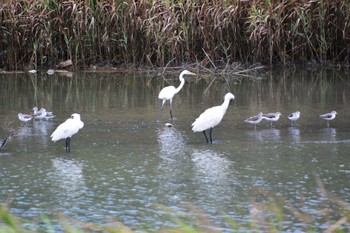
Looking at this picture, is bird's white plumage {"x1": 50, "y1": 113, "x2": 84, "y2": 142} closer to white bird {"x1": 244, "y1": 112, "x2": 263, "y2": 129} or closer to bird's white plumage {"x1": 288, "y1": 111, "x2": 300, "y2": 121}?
white bird {"x1": 244, "y1": 112, "x2": 263, "y2": 129}

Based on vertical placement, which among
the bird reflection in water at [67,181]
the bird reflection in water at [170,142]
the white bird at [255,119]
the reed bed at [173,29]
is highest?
the reed bed at [173,29]

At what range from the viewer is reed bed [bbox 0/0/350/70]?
19578 mm

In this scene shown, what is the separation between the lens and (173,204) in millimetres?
7855

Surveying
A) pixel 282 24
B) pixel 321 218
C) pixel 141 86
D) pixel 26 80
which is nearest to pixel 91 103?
pixel 141 86

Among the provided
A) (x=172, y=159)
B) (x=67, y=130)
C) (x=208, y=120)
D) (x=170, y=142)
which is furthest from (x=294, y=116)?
(x=67, y=130)

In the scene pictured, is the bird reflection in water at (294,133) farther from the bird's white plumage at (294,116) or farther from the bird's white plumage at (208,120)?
the bird's white plumage at (208,120)

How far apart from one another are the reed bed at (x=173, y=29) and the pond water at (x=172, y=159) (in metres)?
3.17

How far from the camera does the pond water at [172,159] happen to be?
305 inches

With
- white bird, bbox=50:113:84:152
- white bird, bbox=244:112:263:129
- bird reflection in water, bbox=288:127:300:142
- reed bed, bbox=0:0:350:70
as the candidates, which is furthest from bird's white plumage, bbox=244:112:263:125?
reed bed, bbox=0:0:350:70

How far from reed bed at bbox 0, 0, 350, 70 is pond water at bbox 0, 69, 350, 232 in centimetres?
317

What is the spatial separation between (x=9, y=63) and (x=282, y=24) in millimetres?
7019

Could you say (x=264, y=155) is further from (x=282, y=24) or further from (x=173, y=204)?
(x=282, y=24)

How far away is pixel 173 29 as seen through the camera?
19.4 metres

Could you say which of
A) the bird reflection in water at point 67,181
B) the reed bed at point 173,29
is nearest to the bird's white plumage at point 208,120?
the bird reflection in water at point 67,181
